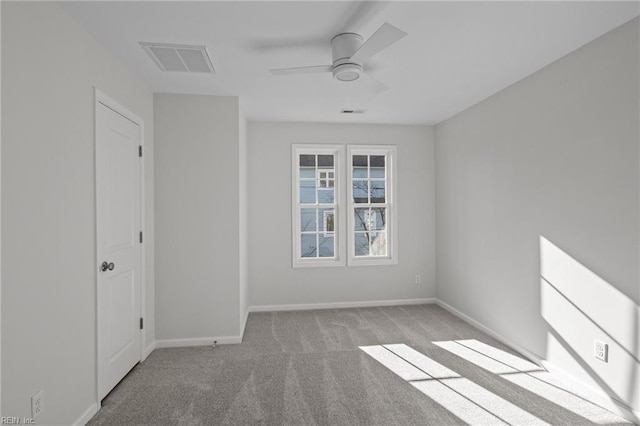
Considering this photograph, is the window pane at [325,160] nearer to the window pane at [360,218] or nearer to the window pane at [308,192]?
the window pane at [308,192]

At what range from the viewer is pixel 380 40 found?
1.95 m

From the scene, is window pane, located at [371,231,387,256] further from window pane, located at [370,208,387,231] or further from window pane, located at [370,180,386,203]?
window pane, located at [370,180,386,203]

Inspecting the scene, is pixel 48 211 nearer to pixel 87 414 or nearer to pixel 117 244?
pixel 117 244

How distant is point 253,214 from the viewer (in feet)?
15.2

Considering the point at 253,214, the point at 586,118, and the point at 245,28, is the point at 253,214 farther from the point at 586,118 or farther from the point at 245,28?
the point at 586,118

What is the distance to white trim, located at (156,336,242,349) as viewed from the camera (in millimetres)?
3453

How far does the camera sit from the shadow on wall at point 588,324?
2.17 meters

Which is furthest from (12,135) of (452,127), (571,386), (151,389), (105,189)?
(452,127)

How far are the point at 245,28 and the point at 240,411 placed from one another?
2.58 m

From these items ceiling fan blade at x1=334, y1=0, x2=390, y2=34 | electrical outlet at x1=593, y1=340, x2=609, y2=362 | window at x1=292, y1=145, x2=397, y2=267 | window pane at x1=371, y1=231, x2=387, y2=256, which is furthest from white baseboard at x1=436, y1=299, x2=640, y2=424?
ceiling fan blade at x1=334, y1=0, x2=390, y2=34

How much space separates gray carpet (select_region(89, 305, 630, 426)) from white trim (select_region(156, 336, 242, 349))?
3.2 inches

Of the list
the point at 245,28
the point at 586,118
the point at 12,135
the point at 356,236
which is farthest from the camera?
the point at 356,236

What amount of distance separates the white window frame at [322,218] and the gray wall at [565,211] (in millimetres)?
1672

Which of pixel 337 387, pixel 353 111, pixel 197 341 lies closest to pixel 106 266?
pixel 197 341
